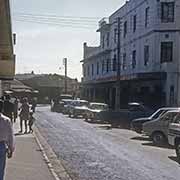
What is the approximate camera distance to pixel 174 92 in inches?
1832

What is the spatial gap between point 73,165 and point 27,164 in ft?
5.04

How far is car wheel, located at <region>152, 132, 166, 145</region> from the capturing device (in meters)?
23.9

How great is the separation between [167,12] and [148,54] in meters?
4.51

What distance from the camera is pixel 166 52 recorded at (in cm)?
4847

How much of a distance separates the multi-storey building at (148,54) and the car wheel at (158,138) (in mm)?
22022

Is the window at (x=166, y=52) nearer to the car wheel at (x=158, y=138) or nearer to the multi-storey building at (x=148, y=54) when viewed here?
the multi-storey building at (x=148, y=54)

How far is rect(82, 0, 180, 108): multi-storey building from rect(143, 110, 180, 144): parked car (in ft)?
72.0

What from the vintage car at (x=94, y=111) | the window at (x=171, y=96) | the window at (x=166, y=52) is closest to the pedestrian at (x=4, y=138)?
the vintage car at (x=94, y=111)

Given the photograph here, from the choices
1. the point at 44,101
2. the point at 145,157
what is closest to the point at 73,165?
the point at 145,157

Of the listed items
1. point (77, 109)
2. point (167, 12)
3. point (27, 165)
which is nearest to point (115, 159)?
point (27, 165)

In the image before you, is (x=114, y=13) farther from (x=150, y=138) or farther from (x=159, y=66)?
(x=150, y=138)

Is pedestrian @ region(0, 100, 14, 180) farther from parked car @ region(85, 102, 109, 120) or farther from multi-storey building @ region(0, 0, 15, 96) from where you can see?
parked car @ region(85, 102, 109, 120)

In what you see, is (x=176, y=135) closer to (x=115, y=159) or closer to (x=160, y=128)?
(x=115, y=159)

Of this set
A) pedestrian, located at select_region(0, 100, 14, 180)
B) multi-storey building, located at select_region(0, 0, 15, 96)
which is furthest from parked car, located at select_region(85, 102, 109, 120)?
pedestrian, located at select_region(0, 100, 14, 180)
